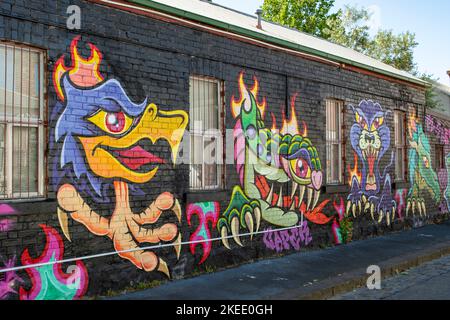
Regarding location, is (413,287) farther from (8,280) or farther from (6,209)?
(6,209)

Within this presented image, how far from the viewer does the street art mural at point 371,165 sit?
11.1 metres

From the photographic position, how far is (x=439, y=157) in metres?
15.4

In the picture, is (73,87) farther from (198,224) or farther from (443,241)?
(443,241)

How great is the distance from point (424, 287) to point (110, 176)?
474 centimetres

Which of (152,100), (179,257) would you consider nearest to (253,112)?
(152,100)

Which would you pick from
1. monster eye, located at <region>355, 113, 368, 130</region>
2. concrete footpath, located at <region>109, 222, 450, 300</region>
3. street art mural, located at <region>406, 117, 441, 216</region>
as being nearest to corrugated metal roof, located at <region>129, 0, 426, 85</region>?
monster eye, located at <region>355, 113, 368, 130</region>

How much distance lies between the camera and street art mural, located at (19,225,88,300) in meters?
5.52

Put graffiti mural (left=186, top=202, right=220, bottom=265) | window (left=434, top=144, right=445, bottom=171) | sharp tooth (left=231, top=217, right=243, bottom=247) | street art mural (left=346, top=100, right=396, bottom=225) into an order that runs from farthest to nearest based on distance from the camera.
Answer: window (left=434, top=144, right=445, bottom=171), street art mural (left=346, top=100, right=396, bottom=225), sharp tooth (left=231, top=217, right=243, bottom=247), graffiti mural (left=186, top=202, right=220, bottom=265)

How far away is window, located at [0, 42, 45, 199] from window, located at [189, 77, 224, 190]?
2.53m

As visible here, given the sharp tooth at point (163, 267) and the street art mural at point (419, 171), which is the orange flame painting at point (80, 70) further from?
the street art mural at point (419, 171)

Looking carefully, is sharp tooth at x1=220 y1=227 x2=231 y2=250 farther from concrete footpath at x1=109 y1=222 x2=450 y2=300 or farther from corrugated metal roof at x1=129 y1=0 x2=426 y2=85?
corrugated metal roof at x1=129 y1=0 x2=426 y2=85

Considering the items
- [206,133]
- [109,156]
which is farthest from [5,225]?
[206,133]

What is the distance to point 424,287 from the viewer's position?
7.04 m

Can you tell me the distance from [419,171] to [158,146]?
30.6 ft
